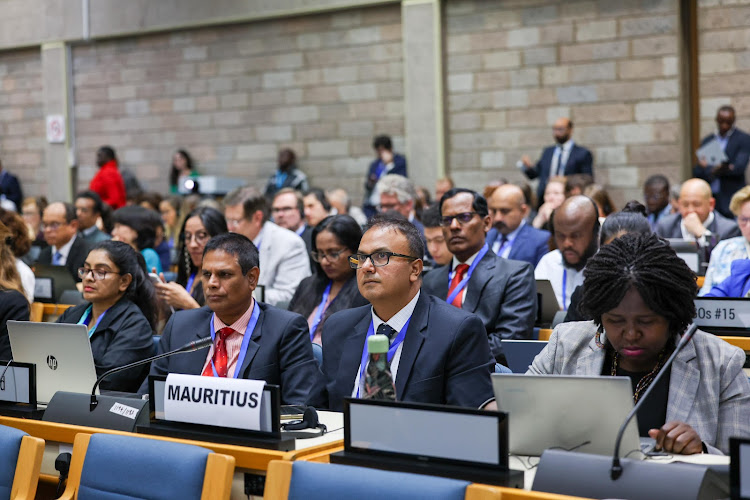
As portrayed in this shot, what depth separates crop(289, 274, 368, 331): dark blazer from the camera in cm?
451

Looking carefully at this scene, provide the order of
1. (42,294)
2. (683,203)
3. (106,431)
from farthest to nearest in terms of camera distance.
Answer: (683,203)
(42,294)
(106,431)

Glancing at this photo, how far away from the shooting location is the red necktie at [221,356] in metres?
3.35

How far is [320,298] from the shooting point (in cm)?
471

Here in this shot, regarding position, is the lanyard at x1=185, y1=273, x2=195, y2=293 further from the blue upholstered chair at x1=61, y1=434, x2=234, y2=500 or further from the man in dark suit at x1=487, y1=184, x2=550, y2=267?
the blue upholstered chair at x1=61, y1=434, x2=234, y2=500

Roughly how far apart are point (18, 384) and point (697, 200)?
5.16m

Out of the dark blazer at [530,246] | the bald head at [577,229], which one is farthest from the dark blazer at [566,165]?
the bald head at [577,229]

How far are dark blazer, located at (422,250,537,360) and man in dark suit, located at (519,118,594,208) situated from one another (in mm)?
5023

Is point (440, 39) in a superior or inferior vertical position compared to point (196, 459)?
superior

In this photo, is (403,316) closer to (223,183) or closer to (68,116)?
(223,183)

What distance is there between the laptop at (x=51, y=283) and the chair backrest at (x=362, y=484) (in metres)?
4.14

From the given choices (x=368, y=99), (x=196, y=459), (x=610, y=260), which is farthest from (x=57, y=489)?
(x=368, y=99)

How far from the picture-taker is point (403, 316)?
309 cm

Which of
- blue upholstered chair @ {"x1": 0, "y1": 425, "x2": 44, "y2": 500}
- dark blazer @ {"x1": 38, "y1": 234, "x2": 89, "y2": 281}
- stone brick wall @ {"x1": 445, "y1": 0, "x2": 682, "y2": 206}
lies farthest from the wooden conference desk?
stone brick wall @ {"x1": 445, "y1": 0, "x2": 682, "y2": 206}

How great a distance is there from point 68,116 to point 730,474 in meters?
12.8
